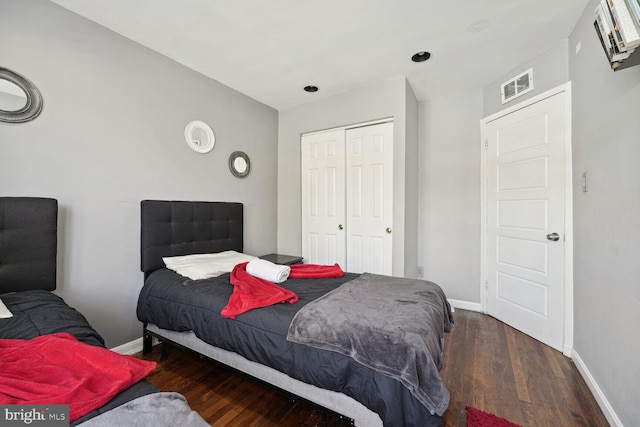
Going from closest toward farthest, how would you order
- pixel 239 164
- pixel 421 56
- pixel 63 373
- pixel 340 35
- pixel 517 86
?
pixel 63 373, pixel 340 35, pixel 421 56, pixel 517 86, pixel 239 164

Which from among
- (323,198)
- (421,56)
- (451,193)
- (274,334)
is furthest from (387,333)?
(451,193)

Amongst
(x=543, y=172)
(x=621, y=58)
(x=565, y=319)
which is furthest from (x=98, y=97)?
(x=565, y=319)

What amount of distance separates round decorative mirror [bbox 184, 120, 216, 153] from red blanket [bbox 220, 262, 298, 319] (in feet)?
4.92

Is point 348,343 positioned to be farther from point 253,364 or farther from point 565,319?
point 565,319

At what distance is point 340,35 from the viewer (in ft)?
7.19

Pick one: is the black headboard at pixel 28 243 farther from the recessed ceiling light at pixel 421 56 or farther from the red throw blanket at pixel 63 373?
the recessed ceiling light at pixel 421 56

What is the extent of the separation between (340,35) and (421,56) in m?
0.85

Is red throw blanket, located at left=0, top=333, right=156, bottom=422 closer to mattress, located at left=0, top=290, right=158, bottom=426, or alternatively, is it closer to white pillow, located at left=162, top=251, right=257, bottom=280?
mattress, located at left=0, top=290, right=158, bottom=426

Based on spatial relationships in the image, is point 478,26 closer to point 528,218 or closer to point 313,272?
point 528,218

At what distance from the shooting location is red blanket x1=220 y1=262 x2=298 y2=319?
1.59 metres

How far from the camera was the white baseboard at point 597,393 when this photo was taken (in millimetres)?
1488

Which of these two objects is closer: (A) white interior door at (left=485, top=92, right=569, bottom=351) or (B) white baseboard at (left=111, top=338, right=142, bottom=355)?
(B) white baseboard at (left=111, top=338, right=142, bottom=355)

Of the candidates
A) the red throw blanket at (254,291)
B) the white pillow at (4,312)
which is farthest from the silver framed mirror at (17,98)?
the red throw blanket at (254,291)

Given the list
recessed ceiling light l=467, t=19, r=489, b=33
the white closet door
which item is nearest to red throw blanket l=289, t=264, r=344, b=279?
the white closet door
